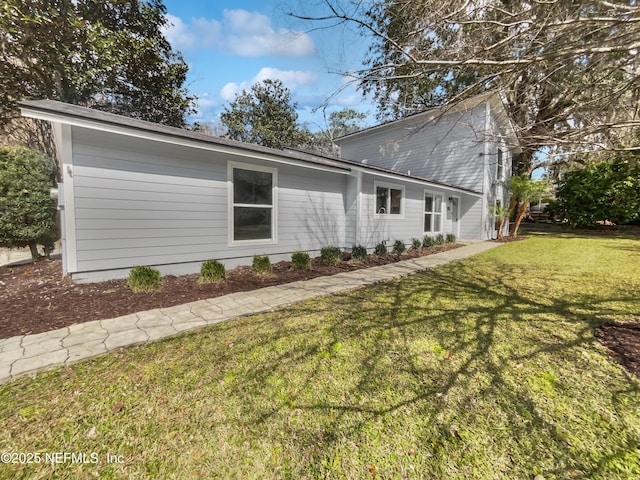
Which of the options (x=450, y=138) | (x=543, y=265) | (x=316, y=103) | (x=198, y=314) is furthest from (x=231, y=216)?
(x=450, y=138)

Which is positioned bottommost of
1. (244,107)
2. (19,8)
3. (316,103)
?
(316,103)

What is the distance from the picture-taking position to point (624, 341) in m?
2.99

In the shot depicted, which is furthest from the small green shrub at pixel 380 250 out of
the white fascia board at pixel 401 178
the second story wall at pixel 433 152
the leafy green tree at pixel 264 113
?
the leafy green tree at pixel 264 113

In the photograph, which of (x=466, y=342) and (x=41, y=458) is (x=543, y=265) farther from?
(x=41, y=458)

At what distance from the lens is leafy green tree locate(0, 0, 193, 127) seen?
8062 mm

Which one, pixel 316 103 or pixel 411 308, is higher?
pixel 316 103

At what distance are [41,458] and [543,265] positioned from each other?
30.5 ft

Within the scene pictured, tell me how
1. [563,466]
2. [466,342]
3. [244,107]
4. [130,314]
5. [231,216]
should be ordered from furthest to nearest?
[244,107] < [231,216] < [130,314] < [466,342] < [563,466]

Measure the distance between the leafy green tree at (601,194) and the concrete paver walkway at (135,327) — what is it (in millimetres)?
16235

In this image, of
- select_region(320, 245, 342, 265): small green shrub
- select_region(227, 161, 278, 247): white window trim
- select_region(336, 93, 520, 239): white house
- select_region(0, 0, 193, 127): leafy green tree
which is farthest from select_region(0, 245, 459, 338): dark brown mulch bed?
select_region(336, 93, 520, 239): white house

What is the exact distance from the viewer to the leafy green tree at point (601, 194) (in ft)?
44.3

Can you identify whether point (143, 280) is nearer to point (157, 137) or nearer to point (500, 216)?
point (157, 137)

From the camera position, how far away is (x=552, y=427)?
1872 mm

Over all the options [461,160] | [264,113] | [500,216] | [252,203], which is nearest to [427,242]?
[461,160]
